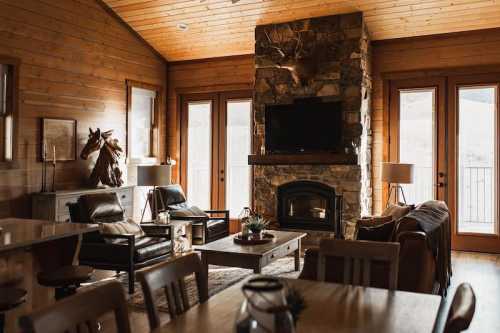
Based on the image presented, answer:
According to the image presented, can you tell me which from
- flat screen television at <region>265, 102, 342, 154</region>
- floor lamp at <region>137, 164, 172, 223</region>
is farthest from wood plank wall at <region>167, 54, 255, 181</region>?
floor lamp at <region>137, 164, 172, 223</region>

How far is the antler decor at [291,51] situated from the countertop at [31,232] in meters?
4.31

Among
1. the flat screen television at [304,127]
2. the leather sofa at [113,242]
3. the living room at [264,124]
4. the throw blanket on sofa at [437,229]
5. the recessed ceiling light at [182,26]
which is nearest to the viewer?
the throw blanket on sofa at [437,229]

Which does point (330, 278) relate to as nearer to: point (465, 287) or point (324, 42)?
point (465, 287)

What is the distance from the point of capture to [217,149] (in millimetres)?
8555

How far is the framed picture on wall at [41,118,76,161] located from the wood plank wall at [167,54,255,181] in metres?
2.29

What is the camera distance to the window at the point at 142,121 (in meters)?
8.09

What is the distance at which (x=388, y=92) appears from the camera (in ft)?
24.0

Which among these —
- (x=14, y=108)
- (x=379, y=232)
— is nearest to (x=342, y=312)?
(x=379, y=232)

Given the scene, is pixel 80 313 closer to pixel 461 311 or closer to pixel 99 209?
pixel 461 311

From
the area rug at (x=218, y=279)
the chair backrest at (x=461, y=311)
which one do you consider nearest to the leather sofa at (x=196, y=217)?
the area rug at (x=218, y=279)

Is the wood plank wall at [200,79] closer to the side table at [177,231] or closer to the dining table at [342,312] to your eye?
the side table at [177,231]

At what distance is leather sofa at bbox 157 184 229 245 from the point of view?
21.3 ft

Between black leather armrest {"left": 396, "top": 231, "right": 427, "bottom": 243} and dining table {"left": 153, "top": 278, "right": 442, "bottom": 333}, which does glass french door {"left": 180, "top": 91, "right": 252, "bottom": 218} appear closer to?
black leather armrest {"left": 396, "top": 231, "right": 427, "bottom": 243}

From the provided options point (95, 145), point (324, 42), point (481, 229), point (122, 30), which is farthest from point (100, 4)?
point (481, 229)
